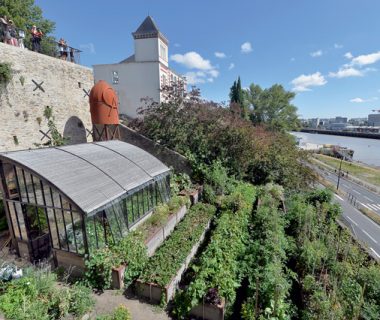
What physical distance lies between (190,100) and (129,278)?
13624 millimetres

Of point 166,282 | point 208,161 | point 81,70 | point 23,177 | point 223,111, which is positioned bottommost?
point 166,282

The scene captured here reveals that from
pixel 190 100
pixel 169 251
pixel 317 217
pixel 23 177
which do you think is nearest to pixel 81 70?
pixel 190 100

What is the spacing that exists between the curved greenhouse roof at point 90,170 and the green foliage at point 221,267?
140 inches

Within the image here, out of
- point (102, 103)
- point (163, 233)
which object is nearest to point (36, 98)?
point (102, 103)

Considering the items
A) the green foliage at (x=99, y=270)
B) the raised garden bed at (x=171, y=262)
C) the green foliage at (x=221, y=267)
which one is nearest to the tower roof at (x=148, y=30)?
the raised garden bed at (x=171, y=262)

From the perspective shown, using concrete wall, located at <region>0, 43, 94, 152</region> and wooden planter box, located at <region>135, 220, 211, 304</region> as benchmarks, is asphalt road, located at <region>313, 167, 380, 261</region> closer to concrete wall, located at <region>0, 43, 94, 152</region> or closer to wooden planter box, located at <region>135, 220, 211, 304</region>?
wooden planter box, located at <region>135, 220, 211, 304</region>

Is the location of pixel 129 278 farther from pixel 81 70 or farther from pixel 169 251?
pixel 81 70

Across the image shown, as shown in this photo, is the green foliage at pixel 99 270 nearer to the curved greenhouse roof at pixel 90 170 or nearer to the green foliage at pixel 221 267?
the curved greenhouse roof at pixel 90 170

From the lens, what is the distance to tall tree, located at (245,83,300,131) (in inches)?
1598

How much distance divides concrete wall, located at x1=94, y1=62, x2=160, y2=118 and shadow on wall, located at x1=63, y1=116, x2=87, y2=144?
294 inches

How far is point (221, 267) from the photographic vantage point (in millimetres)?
6227

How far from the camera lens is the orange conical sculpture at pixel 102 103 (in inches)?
530

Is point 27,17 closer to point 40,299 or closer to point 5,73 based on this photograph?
point 5,73

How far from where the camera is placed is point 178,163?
15469mm
